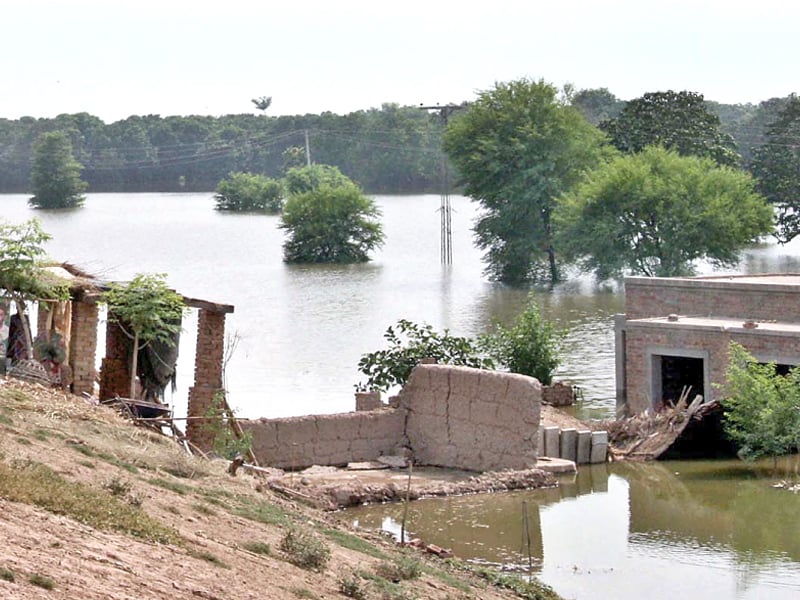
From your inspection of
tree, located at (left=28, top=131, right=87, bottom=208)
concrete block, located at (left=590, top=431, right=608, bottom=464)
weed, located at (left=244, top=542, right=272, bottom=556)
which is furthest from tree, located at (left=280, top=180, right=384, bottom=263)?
weed, located at (left=244, top=542, right=272, bottom=556)

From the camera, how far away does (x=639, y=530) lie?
22969mm

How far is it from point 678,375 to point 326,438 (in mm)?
10118

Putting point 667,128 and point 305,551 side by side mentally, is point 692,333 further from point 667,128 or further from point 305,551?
point 667,128

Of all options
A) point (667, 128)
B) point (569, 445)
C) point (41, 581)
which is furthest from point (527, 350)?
point (667, 128)

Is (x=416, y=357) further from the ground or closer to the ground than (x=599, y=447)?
further from the ground

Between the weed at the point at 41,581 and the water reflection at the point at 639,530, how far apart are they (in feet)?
29.4

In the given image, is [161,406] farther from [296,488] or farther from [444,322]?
[444,322]

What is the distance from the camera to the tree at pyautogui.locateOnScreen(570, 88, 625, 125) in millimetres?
156875

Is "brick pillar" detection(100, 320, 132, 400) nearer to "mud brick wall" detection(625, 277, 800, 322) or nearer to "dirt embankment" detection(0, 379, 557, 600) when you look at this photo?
"dirt embankment" detection(0, 379, 557, 600)

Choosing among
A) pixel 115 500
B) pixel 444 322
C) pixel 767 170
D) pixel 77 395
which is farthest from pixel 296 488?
pixel 767 170

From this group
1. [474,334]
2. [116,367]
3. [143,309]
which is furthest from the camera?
[474,334]

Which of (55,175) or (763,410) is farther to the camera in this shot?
(55,175)

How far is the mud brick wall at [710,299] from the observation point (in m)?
32.4

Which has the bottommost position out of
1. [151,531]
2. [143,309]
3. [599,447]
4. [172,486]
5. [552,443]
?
[599,447]
